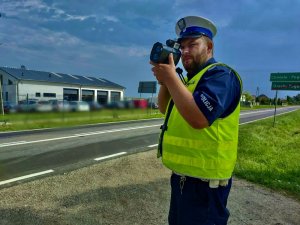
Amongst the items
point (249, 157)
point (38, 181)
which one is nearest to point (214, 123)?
point (38, 181)

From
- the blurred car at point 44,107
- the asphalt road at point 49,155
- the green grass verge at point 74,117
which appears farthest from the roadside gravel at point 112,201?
the blurred car at point 44,107

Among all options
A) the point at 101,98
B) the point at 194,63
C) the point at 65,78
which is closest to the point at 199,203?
the point at 194,63

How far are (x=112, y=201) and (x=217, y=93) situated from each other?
307 centimetres

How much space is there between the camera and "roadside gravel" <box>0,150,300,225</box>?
3742 mm

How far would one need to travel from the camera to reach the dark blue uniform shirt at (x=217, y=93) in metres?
1.68

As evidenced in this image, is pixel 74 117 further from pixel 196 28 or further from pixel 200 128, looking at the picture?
pixel 200 128

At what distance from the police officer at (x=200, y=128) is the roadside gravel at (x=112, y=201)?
1.93m

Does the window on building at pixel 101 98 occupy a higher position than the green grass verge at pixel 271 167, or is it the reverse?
the window on building at pixel 101 98

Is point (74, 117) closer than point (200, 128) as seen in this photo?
No

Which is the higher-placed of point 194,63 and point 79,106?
point 194,63

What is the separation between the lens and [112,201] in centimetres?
431

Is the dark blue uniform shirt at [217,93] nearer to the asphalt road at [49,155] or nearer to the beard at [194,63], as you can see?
the beard at [194,63]

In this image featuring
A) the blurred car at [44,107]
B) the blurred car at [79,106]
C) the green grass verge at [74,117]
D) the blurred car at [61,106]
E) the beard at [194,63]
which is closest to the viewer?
the beard at [194,63]

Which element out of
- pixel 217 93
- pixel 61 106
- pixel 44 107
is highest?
pixel 217 93
